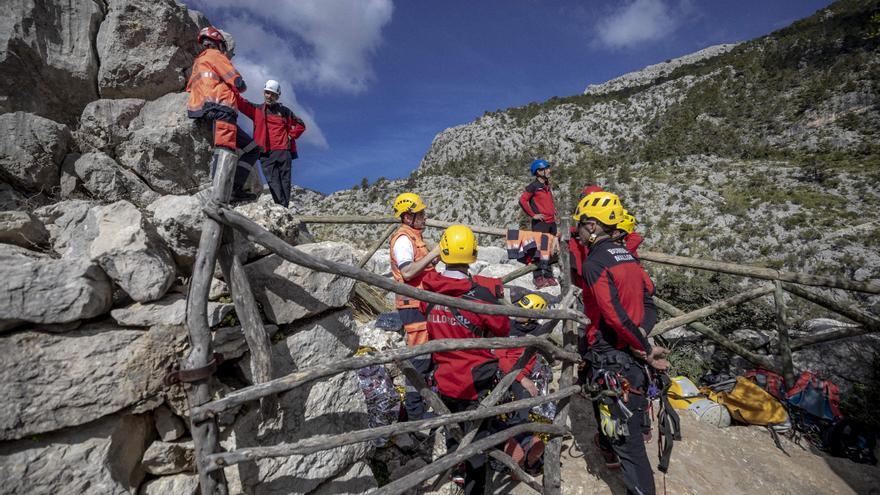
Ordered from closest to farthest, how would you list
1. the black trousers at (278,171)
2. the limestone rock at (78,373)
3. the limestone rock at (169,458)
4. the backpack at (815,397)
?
the limestone rock at (78,373), the limestone rock at (169,458), the backpack at (815,397), the black trousers at (278,171)

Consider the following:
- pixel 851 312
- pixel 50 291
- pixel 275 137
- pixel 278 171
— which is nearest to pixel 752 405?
pixel 851 312

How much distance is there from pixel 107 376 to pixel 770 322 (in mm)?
9196

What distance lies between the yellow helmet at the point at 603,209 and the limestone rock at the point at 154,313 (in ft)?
11.5

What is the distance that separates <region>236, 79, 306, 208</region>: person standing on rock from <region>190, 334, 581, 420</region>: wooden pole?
4.43 meters

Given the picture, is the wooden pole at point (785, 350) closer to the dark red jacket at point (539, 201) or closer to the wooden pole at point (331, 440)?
the dark red jacket at point (539, 201)

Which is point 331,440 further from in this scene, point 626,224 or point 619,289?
point 626,224

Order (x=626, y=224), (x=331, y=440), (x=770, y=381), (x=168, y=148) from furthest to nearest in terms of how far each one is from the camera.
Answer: (x=770, y=381) < (x=168, y=148) < (x=626, y=224) < (x=331, y=440)

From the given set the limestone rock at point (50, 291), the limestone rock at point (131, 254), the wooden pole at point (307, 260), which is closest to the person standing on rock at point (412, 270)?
the wooden pole at point (307, 260)

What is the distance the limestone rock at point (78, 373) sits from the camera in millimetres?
1760

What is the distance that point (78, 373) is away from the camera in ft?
6.28

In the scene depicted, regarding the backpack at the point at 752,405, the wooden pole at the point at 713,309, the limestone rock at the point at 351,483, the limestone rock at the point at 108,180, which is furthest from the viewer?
the wooden pole at the point at 713,309

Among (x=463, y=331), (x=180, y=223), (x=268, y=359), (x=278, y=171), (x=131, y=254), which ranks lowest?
(x=463, y=331)

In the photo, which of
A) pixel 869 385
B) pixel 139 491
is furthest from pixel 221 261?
pixel 869 385

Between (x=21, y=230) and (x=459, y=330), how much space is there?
324 centimetres
